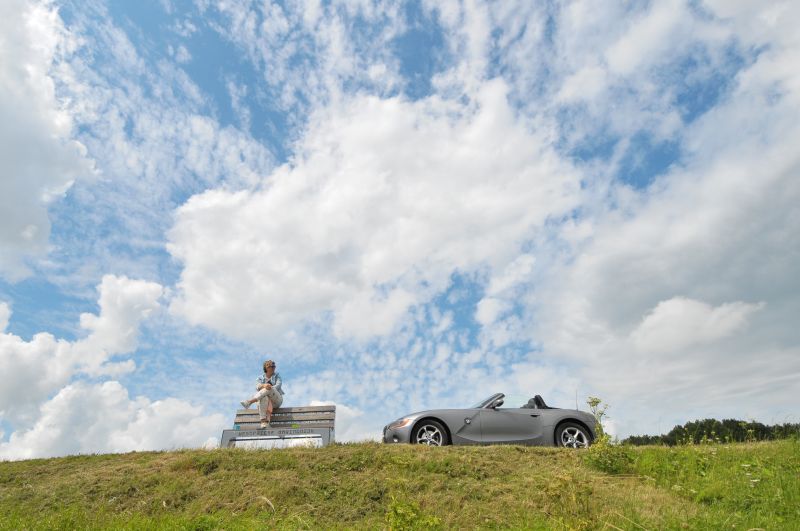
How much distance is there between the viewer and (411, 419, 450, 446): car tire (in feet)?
38.2

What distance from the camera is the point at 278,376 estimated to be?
14.4 m

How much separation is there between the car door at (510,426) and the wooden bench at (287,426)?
11.9 ft

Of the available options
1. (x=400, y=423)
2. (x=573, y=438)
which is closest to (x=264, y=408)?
(x=400, y=423)

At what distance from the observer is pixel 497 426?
1208 centimetres

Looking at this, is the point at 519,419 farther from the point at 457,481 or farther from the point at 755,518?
the point at 755,518

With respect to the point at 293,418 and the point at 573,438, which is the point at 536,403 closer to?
the point at 573,438

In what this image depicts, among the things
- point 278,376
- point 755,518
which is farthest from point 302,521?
point 278,376

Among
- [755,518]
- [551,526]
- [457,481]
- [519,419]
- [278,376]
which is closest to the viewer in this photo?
[551,526]

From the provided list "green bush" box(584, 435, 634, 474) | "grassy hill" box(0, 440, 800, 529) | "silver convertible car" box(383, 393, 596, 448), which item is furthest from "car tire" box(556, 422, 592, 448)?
"green bush" box(584, 435, 634, 474)

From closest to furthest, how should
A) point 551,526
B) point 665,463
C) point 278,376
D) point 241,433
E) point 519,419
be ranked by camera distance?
point 551,526 < point 665,463 < point 519,419 < point 241,433 < point 278,376

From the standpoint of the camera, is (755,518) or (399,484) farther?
(399,484)

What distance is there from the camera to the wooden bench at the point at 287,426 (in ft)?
42.6

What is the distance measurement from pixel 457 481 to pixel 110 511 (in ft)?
17.2

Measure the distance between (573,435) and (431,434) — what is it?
11.2 feet
